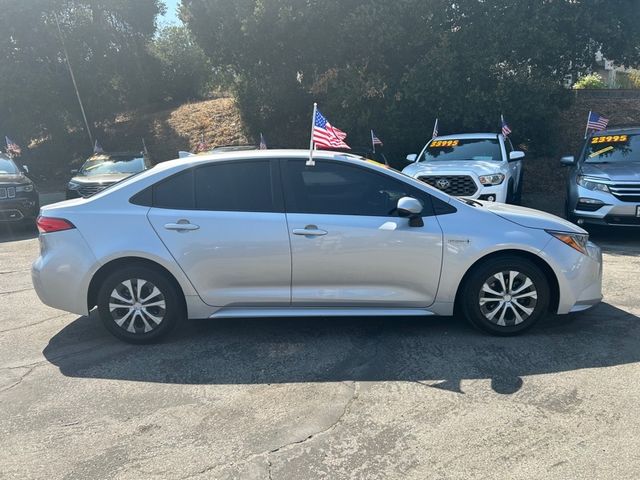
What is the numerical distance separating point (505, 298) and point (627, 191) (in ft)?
15.2

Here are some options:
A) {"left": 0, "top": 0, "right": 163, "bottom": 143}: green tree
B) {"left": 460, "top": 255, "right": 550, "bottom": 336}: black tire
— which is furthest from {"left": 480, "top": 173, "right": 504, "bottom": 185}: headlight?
{"left": 0, "top": 0, "right": 163, "bottom": 143}: green tree

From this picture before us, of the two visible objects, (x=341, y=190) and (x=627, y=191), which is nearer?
(x=341, y=190)

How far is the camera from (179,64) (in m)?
26.3

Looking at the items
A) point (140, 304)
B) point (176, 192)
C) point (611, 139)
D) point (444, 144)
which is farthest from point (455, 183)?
point (140, 304)

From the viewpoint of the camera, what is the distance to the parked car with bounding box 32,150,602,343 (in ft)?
14.4

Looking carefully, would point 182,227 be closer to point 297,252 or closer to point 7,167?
point 297,252

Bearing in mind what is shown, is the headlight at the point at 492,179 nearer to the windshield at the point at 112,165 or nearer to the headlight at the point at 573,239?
the headlight at the point at 573,239

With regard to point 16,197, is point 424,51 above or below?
above

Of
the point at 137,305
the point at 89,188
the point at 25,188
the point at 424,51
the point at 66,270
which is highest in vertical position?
the point at 424,51

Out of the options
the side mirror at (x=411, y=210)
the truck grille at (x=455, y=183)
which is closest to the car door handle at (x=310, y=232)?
the side mirror at (x=411, y=210)

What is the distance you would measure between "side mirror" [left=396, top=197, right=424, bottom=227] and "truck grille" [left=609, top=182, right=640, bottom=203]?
16.4 ft

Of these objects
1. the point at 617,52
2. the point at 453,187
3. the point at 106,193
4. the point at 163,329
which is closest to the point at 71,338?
the point at 163,329

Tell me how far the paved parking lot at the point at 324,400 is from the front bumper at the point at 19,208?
20.1 feet

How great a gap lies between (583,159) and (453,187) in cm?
244
